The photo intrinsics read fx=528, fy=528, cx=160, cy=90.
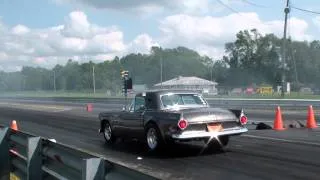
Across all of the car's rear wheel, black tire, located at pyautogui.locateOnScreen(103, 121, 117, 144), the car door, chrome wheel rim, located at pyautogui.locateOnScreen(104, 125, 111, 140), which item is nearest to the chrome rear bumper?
the car's rear wheel

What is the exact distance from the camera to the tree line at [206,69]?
10550 centimetres

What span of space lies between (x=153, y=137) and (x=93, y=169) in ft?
26.7

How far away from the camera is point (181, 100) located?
13078 mm

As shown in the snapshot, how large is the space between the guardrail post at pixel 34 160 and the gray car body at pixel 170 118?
5083mm

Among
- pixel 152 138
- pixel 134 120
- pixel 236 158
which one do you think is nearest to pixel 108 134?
pixel 134 120

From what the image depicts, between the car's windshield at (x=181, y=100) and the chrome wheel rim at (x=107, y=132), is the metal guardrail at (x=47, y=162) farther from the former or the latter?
the chrome wheel rim at (x=107, y=132)

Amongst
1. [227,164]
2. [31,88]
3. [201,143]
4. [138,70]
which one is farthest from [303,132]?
[31,88]

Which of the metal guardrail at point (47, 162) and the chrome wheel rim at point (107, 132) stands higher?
the metal guardrail at point (47, 162)

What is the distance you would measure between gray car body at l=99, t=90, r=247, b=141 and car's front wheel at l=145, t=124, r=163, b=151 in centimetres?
13

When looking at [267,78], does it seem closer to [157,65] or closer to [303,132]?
[157,65]

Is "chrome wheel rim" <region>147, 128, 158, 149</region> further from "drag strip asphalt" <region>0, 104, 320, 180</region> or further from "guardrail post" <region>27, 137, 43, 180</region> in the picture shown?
"guardrail post" <region>27, 137, 43, 180</region>

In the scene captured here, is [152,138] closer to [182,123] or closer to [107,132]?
[182,123]

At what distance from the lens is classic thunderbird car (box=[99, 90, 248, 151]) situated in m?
11.8

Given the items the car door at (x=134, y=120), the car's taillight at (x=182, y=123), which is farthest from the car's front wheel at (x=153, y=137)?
the car's taillight at (x=182, y=123)
